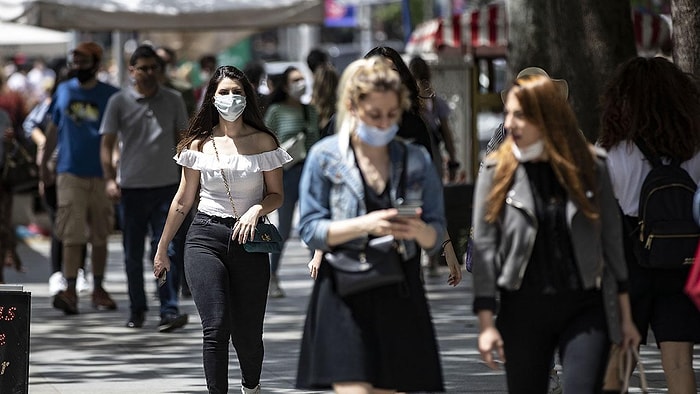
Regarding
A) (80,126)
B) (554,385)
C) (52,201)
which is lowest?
(554,385)

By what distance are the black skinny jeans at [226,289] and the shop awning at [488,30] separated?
9837 mm

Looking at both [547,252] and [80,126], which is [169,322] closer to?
[80,126]

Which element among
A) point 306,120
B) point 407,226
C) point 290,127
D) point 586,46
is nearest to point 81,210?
point 290,127

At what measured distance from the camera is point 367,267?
544 centimetres

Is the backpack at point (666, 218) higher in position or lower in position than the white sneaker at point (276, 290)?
higher

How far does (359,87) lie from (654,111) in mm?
1811

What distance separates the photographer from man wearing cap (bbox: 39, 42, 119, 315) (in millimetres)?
12102

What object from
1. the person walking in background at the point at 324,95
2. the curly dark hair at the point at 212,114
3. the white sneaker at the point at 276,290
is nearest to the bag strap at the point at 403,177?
the curly dark hair at the point at 212,114

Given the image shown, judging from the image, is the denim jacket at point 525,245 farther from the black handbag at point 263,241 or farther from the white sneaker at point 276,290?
the white sneaker at point 276,290

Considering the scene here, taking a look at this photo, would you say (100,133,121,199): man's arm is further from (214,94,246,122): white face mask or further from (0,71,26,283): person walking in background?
(214,94,246,122): white face mask

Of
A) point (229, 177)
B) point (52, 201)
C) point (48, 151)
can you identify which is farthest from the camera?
point (52, 201)

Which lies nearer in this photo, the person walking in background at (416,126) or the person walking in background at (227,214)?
the person walking in background at (416,126)

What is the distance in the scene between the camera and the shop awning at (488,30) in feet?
54.3

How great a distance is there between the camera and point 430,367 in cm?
552
